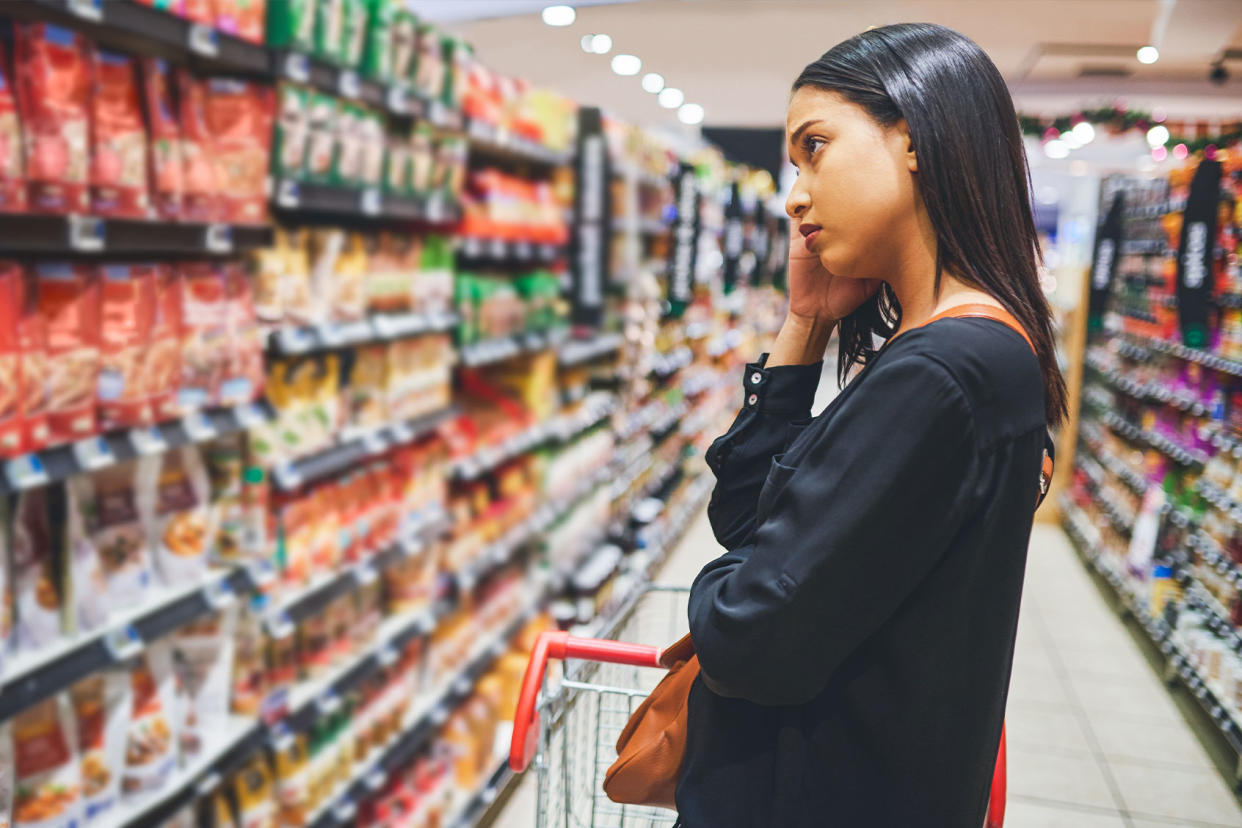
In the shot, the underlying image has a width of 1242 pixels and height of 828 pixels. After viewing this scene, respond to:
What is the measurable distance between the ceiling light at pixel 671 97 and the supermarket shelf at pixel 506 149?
25.9ft

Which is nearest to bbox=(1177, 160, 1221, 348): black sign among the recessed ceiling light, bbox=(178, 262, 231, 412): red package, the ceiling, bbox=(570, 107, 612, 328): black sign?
the ceiling

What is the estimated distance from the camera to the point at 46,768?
6.05 feet

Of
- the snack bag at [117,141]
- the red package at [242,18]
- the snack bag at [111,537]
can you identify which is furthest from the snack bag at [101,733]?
the red package at [242,18]

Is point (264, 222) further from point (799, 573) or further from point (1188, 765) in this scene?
point (1188, 765)

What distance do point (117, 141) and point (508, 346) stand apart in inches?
78.6

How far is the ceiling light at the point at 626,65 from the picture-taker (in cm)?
985

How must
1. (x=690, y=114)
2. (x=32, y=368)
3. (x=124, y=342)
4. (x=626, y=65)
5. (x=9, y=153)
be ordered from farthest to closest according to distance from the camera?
(x=690, y=114) < (x=626, y=65) < (x=124, y=342) < (x=32, y=368) < (x=9, y=153)

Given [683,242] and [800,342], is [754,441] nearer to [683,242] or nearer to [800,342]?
[800,342]

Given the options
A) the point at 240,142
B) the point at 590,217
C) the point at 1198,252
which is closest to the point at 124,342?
the point at 240,142

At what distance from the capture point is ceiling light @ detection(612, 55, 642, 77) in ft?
32.3

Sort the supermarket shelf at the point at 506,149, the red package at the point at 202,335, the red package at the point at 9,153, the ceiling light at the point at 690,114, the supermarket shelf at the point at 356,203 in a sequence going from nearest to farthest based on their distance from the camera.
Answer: the red package at the point at 9,153 → the red package at the point at 202,335 → the supermarket shelf at the point at 356,203 → the supermarket shelf at the point at 506,149 → the ceiling light at the point at 690,114

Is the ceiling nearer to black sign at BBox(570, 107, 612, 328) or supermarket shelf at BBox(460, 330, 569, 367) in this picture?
black sign at BBox(570, 107, 612, 328)

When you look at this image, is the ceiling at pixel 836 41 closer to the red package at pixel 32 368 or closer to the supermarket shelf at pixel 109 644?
the supermarket shelf at pixel 109 644

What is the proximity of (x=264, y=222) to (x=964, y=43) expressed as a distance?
1.79 m
